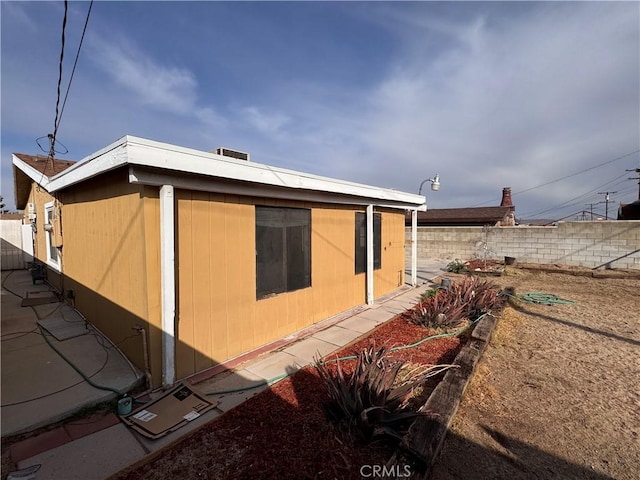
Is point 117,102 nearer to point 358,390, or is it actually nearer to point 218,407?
point 218,407

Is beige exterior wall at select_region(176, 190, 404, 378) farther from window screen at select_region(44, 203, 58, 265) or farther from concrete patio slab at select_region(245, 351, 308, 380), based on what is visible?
window screen at select_region(44, 203, 58, 265)

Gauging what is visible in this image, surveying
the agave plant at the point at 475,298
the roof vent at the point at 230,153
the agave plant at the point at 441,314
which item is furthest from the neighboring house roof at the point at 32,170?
the agave plant at the point at 475,298

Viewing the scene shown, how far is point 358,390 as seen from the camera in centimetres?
250

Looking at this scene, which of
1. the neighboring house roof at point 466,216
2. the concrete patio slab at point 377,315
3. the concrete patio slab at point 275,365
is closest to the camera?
the concrete patio slab at point 275,365

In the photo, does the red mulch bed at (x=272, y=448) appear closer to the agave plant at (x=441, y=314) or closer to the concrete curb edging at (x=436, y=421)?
the concrete curb edging at (x=436, y=421)

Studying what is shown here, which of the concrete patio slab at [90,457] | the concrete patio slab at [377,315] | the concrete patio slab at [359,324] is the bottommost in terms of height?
the concrete patio slab at [359,324]

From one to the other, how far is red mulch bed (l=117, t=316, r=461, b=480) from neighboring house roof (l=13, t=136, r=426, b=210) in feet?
7.73

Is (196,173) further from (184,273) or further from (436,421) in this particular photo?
(436,421)

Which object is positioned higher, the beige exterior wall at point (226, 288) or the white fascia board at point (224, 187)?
→ the white fascia board at point (224, 187)

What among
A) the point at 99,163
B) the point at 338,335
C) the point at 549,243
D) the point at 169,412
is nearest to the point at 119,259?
the point at 99,163

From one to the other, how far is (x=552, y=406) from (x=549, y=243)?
38.3 ft

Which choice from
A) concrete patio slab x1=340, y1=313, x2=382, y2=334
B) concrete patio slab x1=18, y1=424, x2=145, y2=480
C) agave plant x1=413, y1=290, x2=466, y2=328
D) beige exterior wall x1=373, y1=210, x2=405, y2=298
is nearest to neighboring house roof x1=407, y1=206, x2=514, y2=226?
beige exterior wall x1=373, y1=210, x2=405, y2=298

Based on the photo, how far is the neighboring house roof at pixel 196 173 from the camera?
9.12ft
